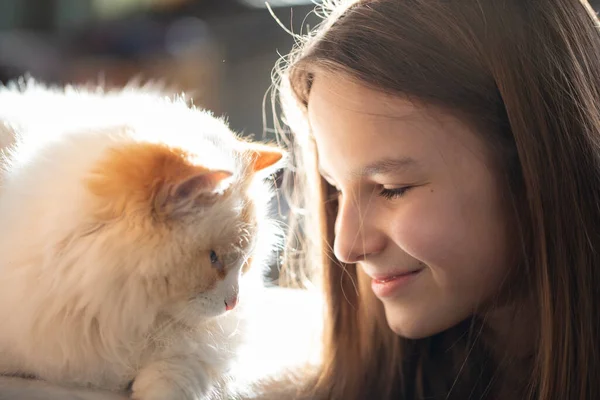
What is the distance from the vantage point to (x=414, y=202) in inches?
31.7

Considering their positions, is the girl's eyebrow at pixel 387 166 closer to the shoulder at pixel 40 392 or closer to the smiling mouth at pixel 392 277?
the smiling mouth at pixel 392 277

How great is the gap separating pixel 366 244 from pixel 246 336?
201 mm

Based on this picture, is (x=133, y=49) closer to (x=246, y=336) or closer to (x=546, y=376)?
(x=246, y=336)

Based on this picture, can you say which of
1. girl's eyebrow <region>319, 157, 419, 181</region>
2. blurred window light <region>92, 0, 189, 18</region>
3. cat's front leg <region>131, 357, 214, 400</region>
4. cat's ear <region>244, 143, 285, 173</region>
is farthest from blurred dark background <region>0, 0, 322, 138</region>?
cat's front leg <region>131, 357, 214, 400</region>

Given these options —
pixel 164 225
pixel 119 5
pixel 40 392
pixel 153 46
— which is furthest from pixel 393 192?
pixel 119 5

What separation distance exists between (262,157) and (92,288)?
31cm

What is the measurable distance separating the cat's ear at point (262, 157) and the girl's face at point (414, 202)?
0.07 m

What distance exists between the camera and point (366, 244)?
852 millimetres

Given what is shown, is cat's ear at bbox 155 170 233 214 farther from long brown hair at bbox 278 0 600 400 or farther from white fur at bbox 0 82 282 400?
long brown hair at bbox 278 0 600 400

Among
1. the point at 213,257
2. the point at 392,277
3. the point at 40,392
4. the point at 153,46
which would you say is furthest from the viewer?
the point at 153,46

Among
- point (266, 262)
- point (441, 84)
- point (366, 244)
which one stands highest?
point (441, 84)

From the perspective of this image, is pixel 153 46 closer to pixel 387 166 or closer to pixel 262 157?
pixel 262 157

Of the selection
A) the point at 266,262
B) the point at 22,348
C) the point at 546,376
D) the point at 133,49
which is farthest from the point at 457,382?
the point at 133,49

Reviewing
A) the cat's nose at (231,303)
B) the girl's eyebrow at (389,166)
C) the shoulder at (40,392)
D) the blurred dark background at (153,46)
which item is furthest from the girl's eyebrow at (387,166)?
the blurred dark background at (153,46)
